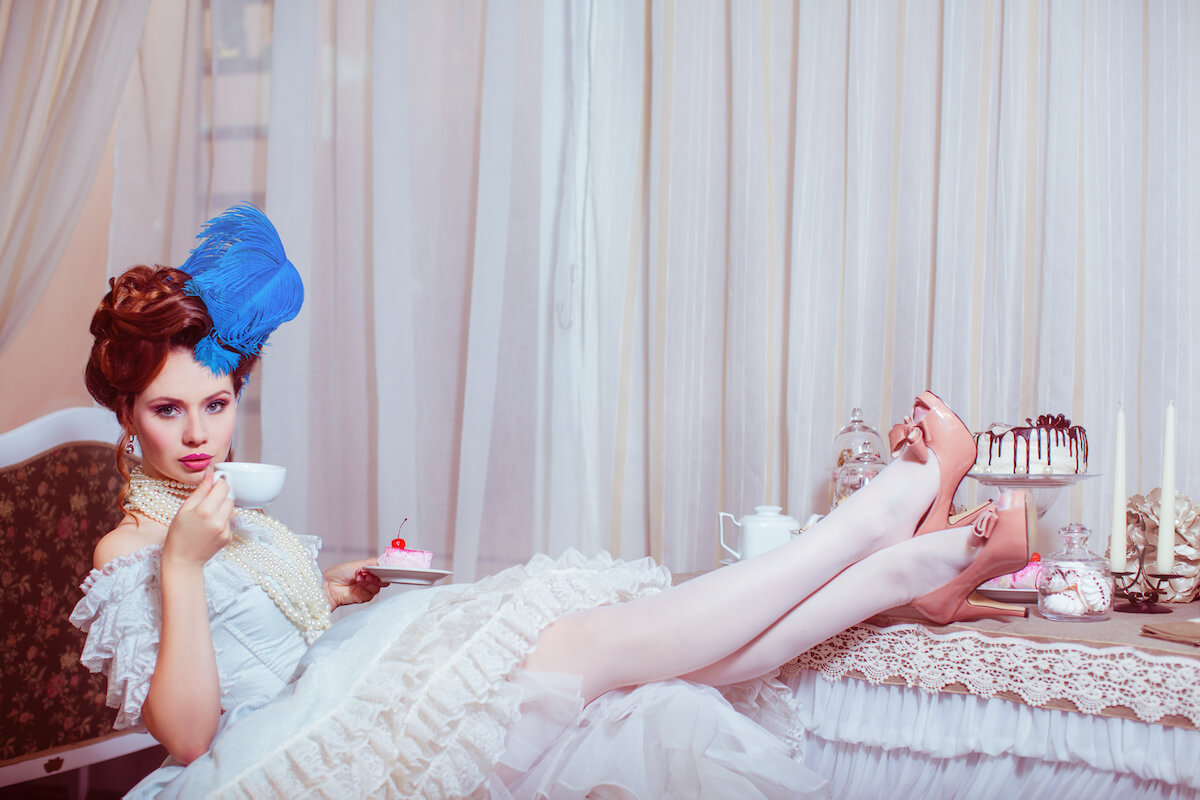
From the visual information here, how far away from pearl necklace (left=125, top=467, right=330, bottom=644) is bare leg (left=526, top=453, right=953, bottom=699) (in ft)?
1.37

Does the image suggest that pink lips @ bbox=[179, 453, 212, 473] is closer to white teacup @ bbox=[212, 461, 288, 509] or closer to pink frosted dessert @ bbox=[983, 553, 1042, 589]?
white teacup @ bbox=[212, 461, 288, 509]

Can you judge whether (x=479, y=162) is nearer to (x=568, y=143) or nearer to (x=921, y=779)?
(x=568, y=143)

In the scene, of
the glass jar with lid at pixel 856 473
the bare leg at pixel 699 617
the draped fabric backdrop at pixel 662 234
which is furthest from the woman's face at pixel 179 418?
the glass jar with lid at pixel 856 473

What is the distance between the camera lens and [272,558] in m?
1.36

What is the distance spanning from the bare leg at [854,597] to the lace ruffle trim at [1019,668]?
56mm

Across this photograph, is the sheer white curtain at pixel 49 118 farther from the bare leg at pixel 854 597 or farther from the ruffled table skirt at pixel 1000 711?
the ruffled table skirt at pixel 1000 711

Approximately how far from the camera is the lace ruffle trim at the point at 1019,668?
1089 mm

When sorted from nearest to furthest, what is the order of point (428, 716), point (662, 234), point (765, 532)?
point (428, 716), point (765, 532), point (662, 234)

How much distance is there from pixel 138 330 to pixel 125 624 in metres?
0.41

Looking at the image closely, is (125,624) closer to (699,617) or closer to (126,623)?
(126,623)

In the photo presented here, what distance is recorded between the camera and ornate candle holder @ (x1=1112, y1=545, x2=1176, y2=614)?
4.48ft

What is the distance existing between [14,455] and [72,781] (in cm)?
82

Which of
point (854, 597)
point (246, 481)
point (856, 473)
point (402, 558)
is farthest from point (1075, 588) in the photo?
point (246, 481)

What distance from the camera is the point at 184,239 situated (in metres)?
2.57
